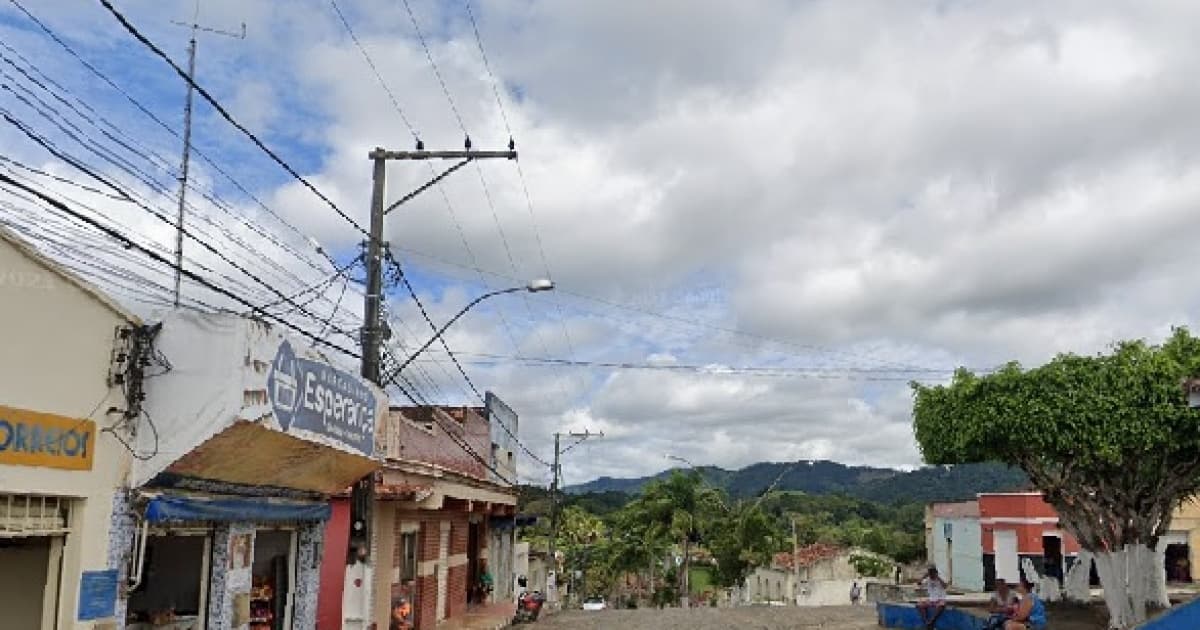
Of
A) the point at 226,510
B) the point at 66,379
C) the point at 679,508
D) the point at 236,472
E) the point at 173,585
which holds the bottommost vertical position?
the point at 173,585

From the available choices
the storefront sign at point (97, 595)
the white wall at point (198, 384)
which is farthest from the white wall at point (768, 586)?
the storefront sign at point (97, 595)

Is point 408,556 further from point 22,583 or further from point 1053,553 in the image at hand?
point 1053,553

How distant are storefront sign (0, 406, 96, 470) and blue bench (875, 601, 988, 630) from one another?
1626 cm

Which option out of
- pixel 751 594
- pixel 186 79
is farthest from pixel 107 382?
pixel 751 594

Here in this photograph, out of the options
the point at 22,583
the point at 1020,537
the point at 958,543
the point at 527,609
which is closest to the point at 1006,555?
the point at 1020,537

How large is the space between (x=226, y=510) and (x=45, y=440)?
116 inches

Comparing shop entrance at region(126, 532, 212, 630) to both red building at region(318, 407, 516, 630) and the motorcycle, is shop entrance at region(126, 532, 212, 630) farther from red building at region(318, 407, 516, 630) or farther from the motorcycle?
the motorcycle

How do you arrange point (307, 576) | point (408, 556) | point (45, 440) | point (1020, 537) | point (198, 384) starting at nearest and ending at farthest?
1. point (45, 440)
2. point (198, 384)
3. point (307, 576)
4. point (408, 556)
5. point (1020, 537)

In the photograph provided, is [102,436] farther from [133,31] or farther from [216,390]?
[133,31]

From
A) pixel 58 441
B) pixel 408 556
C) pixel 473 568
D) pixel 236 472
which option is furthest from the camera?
pixel 473 568

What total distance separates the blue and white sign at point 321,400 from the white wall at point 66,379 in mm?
1915

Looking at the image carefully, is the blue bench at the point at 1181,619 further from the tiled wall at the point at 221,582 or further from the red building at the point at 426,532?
the tiled wall at the point at 221,582

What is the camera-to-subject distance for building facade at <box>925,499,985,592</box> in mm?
47500

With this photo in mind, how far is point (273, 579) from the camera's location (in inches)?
563
